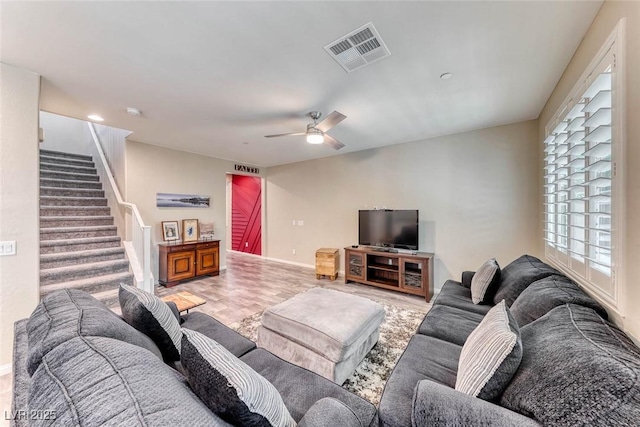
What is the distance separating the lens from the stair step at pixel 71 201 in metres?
3.89

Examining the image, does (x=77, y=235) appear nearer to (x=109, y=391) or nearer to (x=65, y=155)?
(x=65, y=155)

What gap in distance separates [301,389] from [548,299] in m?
1.60

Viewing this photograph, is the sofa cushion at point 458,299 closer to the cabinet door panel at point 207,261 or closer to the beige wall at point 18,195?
the beige wall at point 18,195

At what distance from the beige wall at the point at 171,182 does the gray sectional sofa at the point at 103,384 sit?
354 cm

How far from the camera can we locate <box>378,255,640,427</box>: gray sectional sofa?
73 centimetres

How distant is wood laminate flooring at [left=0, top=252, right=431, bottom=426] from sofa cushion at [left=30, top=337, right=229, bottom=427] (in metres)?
2.35

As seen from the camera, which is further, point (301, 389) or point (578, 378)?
point (301, 389)

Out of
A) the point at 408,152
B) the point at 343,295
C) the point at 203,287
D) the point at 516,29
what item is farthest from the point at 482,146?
the point at 203,287

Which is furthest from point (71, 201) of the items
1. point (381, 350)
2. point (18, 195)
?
point (381, 350)

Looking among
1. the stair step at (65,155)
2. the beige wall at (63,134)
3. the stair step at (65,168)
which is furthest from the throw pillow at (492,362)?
the beige wall at (63,134)

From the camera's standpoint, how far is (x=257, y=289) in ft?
13.8

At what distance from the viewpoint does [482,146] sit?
3.62 m

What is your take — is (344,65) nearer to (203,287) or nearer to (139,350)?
(139,350)

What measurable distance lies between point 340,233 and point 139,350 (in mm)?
4471
